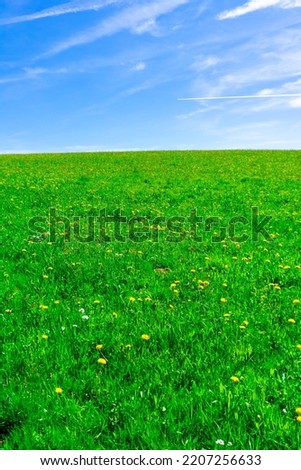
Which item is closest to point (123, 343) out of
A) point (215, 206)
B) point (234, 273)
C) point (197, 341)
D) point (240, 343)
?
point (197, 341)

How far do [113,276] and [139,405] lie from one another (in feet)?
12.8

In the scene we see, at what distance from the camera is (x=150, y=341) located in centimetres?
557

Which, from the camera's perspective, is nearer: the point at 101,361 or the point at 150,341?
the point at 101,361

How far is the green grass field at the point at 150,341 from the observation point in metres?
3.99

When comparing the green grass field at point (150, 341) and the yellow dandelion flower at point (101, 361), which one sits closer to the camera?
the green grass field at point (150, 341)

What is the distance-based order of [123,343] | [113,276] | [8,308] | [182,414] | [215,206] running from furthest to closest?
[215,206] < [113,276] < [8,308] < [123,343] < [182,414]

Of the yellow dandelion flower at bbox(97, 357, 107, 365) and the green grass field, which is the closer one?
the green grass field

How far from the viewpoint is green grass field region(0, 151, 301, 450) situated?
3.99 metres

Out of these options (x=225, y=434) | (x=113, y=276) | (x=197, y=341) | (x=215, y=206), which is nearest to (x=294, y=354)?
(x=197, y=341)

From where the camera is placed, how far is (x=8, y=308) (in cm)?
665

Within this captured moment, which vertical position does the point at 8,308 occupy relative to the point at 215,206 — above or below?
below
